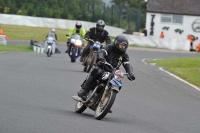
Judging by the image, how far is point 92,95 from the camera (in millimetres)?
11109

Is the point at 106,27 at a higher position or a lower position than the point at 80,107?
lower

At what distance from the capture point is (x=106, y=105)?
10555 mm

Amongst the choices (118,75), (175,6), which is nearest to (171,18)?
(175,6)

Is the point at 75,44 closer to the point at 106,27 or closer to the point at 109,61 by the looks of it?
the point at 109,61

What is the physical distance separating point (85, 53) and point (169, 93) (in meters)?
4.89

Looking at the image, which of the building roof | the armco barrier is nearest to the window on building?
the building roof

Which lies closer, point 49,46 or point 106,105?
point 106,105

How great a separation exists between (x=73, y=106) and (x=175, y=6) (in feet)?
189

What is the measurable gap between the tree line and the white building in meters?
1.64

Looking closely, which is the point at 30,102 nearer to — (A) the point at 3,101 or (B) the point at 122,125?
(A) the point at 3,101

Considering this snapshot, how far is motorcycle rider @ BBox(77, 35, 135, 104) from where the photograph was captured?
11047 mm

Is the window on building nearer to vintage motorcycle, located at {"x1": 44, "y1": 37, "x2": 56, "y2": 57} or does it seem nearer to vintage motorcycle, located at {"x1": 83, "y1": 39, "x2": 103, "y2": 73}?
vintage motorcycle, located at {"x1": 44, "y1": 37, "x2": 56, "y2": 57}

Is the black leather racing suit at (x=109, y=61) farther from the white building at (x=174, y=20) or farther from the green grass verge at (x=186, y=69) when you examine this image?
the white building at (x=174, y=20)

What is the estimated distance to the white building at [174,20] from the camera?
67.2 m
